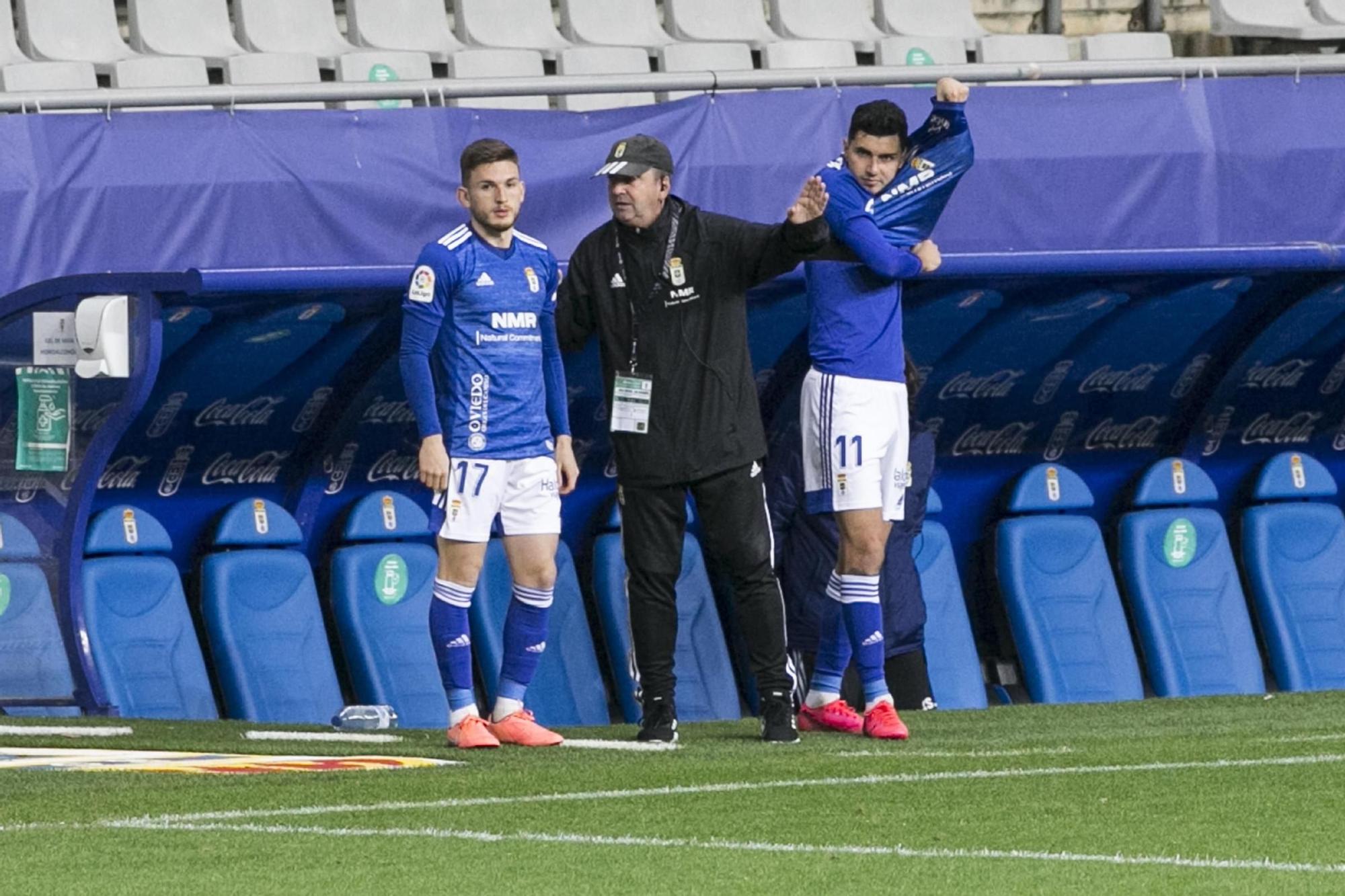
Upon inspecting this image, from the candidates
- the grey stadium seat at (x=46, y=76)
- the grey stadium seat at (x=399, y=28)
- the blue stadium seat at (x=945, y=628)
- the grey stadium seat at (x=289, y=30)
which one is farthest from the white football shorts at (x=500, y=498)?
the grey stadium seat at (x=399, y=28)

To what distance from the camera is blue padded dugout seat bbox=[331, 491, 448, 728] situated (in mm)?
9414

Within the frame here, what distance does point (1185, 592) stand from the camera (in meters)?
10.5

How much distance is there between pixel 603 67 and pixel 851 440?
4542 mm

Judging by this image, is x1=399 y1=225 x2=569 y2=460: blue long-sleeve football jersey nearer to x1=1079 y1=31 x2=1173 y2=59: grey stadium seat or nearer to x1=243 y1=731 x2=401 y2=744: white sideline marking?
x1=243 y1=731 x2=401 y2=744: white sideline marking

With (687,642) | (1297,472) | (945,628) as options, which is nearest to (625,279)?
(687,642)

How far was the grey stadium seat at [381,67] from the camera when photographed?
11352 millimetres

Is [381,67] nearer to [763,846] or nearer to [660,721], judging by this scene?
[660,721]

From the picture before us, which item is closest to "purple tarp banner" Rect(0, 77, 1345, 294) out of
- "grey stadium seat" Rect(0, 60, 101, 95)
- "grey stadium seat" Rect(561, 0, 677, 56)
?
"grey stadium seat" Rect(0, 60, 101, 95)

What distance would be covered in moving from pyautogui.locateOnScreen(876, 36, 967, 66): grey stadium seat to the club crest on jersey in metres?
5.62

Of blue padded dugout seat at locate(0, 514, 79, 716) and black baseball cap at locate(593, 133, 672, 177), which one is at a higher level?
black baseball cap at locate(593, 133, 672, 177)

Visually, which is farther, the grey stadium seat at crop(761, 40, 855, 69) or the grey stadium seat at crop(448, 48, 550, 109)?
the grey stadium seat at crop(761, 40, 855, 69)

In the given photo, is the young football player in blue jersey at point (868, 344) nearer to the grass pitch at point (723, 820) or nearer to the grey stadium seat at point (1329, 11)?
the grass pitch at point (723, 820)

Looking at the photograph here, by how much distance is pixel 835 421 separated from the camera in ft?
25.4

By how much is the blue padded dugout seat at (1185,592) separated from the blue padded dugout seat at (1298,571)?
0.49 feet
